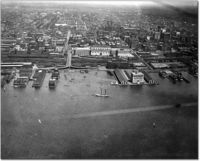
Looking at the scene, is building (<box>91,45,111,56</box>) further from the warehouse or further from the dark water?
the dark water

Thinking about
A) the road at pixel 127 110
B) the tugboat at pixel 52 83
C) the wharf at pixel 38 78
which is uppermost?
the road at pixel 127 110

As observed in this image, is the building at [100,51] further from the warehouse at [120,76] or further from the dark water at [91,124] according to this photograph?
the dark water at [91,124]

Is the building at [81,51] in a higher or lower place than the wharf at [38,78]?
higher

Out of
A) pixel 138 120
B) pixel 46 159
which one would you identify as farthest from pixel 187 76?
pixel 46 159

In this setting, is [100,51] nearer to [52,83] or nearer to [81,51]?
[81,51]

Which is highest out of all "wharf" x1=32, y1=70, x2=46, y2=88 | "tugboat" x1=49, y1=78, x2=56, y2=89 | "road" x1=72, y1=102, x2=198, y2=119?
"road" x1=72, y1=102, x2=198, y2=119

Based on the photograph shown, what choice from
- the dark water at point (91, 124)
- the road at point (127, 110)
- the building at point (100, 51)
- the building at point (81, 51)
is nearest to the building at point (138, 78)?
the dark water at point (91, 124)

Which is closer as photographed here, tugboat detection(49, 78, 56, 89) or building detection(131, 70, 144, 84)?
tugboat detection(49, 78, 56, 89)

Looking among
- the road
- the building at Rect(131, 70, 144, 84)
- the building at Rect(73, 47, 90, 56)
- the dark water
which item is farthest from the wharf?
the building at Rect(131, 70, 144, 84)
